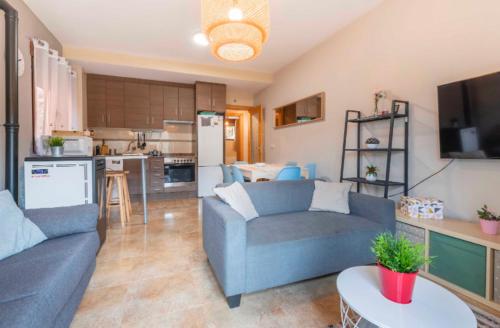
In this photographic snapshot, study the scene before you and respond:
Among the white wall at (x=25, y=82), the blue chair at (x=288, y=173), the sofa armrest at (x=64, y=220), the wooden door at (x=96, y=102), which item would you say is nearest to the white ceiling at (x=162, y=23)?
the white wall at (x=25, y=82)

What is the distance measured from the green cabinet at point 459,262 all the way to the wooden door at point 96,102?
5.42 m

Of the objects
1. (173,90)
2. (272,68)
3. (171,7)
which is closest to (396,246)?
(171,7)

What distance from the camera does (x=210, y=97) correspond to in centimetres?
509

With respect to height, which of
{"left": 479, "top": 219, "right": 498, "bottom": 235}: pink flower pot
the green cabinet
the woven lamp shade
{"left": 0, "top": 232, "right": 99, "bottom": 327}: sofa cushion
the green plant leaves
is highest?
the woven lamp shade

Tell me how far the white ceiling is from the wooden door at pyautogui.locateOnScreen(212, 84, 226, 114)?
42.3 inches

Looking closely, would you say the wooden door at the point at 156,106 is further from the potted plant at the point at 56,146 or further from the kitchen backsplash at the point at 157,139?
the potted plant at the point at 56,146

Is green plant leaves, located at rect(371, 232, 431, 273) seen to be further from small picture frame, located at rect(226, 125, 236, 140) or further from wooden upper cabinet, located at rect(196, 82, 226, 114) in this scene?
small picture frame, located at rect(226, 125, 236, 140)

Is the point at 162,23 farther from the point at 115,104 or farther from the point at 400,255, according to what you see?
the point at 400,255

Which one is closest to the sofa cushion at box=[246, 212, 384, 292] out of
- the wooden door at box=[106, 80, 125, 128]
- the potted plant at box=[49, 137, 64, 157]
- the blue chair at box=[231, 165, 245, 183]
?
the blue chair at box=[231, 165, 245, 183]

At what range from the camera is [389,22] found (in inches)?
104

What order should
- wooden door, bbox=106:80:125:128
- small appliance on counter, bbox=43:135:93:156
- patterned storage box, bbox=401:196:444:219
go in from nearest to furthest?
patterned storage box, bbox=401:196:444:219 < small appliance on counter, bbox=43:135:93:156 < wooden door, bbox=106:80:125:128

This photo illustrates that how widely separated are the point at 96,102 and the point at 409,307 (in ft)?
18.0

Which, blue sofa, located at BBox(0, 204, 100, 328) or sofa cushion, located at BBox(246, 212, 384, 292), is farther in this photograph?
sofa cushion, located at BBox(246, 212, 384, 292)

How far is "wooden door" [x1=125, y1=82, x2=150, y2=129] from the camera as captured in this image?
4805mm
